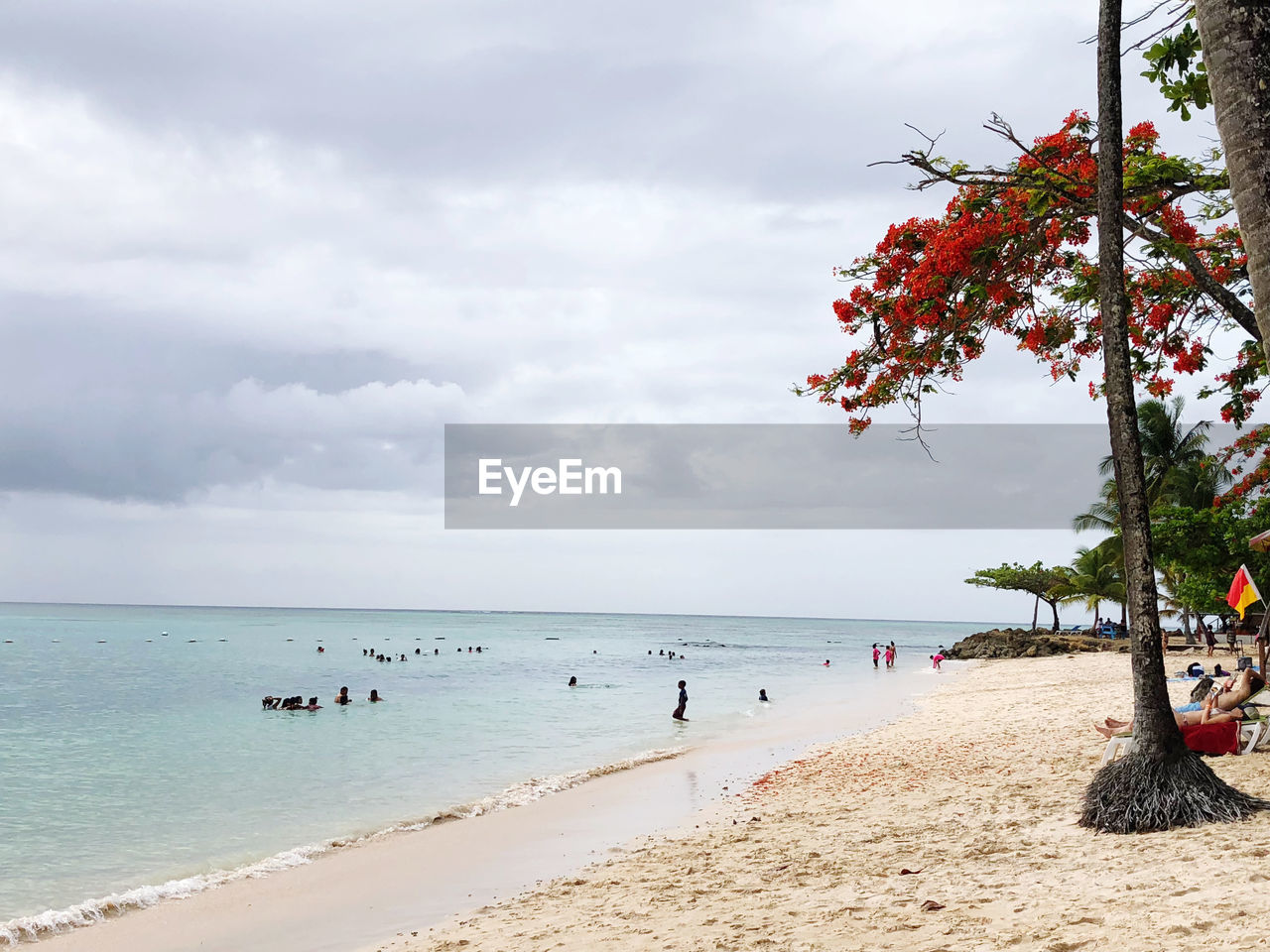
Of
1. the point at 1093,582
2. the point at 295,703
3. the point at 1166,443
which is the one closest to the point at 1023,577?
the point at 1093,582

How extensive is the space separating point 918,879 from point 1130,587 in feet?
9.74

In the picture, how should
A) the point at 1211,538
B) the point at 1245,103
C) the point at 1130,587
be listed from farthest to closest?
the point at 1211,538 → the point at 1130,587 → the point at 1245,103

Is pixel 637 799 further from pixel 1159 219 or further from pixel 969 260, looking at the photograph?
pixel 1159 219

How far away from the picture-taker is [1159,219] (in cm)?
806

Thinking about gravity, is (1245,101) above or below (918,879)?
above

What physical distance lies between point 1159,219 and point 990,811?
597 cm

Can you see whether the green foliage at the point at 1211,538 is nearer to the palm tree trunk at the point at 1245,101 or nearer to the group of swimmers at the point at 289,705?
the palm tree trunk at the point at 1245,101

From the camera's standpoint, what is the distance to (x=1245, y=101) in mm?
2961

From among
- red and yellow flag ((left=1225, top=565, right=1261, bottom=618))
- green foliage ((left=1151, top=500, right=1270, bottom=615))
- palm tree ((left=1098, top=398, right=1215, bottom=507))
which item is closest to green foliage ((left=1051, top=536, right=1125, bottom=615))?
palm tree ((left=1098, top=398, right=1215, bottom=507))

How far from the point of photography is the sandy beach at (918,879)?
4.73 m

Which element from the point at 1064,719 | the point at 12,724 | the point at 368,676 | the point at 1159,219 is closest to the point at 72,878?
the point at 1159,219

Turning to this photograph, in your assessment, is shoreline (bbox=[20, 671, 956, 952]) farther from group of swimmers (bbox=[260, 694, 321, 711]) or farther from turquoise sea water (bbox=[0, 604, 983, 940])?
group of swimmers (bbox=[260, 694, 321, 711])

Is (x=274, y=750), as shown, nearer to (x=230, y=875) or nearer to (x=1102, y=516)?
(x=230, y=875)

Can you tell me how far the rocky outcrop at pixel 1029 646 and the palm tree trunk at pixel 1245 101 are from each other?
162ft
